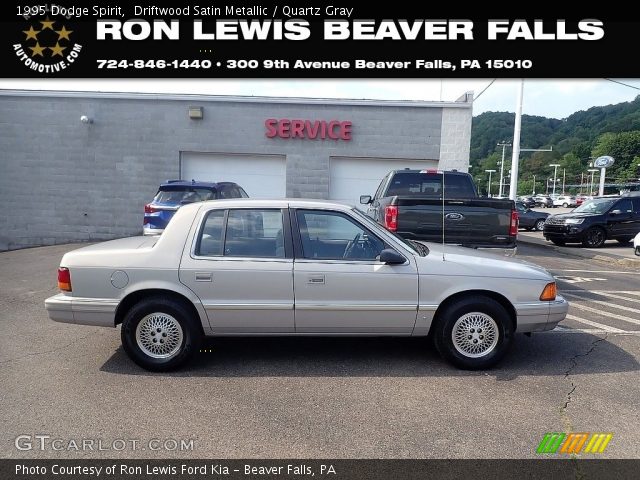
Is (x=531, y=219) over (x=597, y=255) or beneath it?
over

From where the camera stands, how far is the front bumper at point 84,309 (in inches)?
168

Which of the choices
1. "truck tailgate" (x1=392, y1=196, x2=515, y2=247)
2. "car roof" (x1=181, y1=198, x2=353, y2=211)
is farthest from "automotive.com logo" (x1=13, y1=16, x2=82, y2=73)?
"truck tailgate" (x1=392, y1=196, x2=515, y2=247)

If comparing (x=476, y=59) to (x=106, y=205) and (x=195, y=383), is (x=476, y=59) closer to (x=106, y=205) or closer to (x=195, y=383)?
(x=195, y=383)

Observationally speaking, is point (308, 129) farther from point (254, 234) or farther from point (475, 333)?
point (475, 333)

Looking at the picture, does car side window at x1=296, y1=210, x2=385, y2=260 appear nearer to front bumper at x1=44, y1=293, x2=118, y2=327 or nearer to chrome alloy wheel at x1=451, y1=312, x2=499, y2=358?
chrome alloy wheel at x1=451, y1=312, x2=499, y2=358

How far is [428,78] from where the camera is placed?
11203mm

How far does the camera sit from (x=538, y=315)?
14.4 ft

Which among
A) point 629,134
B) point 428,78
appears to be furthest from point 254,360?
point 629,134

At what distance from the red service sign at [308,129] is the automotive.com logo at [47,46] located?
18.2 feet

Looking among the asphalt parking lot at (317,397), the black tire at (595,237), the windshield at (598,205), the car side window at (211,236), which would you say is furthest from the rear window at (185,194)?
the windshield at (598,205)

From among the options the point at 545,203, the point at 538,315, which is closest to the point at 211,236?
the point at 538,315

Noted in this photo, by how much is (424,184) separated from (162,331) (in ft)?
19.8

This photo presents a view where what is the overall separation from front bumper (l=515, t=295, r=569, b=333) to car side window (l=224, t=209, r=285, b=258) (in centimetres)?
235

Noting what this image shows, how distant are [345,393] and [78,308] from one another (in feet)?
8.44
